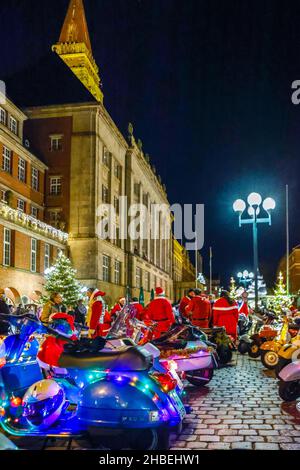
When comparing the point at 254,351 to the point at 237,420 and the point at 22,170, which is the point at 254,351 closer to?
the point at 237,420

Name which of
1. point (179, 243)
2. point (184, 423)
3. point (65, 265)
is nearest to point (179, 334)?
point (184, 423)

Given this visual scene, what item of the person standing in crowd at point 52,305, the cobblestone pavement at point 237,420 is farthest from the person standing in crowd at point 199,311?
the person standing in crowd at point 52,305

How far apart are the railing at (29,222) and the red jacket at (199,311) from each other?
2117cm

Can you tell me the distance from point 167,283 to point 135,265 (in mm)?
33131

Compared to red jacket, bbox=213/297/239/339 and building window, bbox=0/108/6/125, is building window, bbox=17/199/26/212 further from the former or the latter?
red jacket, bbox=213/297/239/339

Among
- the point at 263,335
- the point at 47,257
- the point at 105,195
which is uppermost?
the point at 105,195

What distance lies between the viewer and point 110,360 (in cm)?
575

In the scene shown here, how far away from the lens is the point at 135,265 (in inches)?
2514

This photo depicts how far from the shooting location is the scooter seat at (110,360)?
566 centimetres

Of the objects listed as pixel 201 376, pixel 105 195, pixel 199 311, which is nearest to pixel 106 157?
pixel 105 195

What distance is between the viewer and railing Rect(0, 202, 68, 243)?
34719mm

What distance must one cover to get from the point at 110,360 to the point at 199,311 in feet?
32.6

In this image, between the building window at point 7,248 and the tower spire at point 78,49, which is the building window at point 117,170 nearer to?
the tower spire at point 78,49
